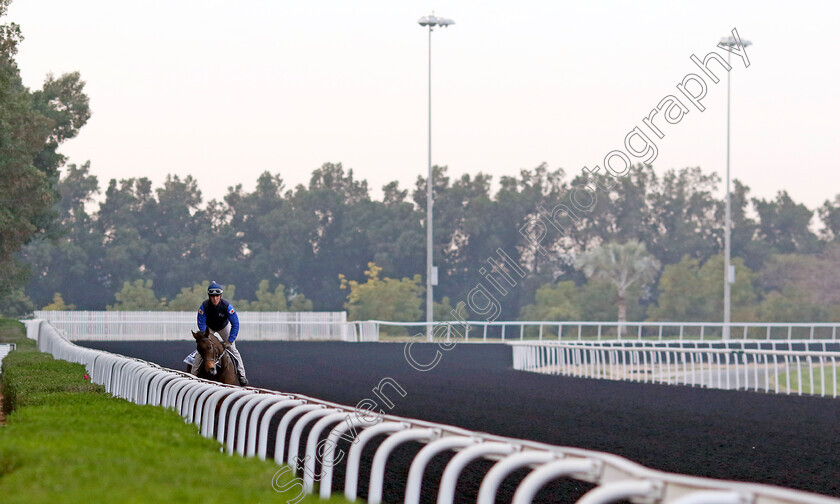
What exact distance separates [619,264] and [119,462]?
216 feet

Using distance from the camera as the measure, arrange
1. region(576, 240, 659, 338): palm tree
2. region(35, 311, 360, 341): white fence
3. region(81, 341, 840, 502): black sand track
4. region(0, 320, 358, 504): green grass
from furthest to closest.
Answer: region(576, 240, 659, 338): palm tree
region(35, 311, 360, 341): white fence
region(81, 341, 840, 502): black sand track
region(0, 320, 358, 504): green grass

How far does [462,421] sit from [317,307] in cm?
6720

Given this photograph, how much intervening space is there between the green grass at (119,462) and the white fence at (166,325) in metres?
39.7

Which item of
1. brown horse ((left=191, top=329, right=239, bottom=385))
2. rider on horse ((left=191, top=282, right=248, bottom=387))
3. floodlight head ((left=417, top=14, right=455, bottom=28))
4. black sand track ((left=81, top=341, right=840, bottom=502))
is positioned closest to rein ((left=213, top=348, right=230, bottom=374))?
brown horse ((left=191, top=329, right=239, bottom=385))

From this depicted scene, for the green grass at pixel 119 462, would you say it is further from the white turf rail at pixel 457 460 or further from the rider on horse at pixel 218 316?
the rider on horse at pixel 218 316

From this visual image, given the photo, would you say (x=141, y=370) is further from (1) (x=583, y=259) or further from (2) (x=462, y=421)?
(1) (x=583, y=259)

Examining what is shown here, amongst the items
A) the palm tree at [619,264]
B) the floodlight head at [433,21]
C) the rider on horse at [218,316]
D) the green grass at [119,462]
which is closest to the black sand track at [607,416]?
the green grass at [119,462]

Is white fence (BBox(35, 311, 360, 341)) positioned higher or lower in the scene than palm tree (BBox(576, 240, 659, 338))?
lower

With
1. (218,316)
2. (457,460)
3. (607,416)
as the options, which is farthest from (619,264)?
(457,460)

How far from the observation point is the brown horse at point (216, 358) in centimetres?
1186

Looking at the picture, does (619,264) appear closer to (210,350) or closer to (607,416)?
(607,416)

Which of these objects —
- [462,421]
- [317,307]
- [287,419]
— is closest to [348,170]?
[317,307]

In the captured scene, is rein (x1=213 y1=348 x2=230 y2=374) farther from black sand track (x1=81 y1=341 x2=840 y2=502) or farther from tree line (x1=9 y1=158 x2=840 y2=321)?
tree line (x1=9 y1=158 x2=840 y2=321)

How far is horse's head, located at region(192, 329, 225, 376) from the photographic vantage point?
11.7 metres
